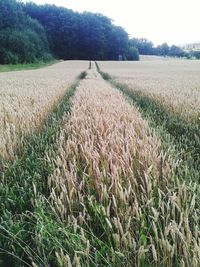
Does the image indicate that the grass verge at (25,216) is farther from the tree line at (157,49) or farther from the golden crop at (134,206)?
the tree line at (157,49)

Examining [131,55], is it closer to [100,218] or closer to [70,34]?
[70,34]

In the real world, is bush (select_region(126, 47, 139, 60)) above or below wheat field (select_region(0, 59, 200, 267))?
below

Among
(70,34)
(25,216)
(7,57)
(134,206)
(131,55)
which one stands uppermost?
(70,34)

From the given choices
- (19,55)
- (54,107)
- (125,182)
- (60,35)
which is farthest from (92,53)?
(125,182)

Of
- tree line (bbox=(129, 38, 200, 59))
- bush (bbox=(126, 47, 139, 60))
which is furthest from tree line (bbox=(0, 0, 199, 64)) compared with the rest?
tree line (bbox=(129, 38, 200, 59))

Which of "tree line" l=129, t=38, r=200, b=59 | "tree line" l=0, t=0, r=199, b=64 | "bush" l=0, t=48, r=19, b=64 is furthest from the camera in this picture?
"tree line" l=129, t=38, r=200, b=59

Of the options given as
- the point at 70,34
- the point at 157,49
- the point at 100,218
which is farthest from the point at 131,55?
the point at 100,218

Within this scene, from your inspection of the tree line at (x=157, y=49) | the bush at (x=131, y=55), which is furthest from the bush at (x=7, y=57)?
the tree line at (x=157, y=49)

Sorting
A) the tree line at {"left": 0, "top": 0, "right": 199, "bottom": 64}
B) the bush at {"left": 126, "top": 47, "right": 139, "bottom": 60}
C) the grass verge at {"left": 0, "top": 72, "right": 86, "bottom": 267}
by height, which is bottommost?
the bush at {"left": 126, "top": 47, "right": 139, "bottom": 60}

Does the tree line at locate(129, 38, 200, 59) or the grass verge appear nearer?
the grass verge

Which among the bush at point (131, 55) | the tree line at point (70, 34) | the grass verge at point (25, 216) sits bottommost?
the bush at point (131, 55)

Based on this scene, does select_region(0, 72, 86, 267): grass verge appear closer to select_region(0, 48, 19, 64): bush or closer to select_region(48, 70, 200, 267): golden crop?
select_region(48, 70, 200, 267): golden crop

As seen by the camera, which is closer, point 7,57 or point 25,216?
point 25,216

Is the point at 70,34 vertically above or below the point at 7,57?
above
